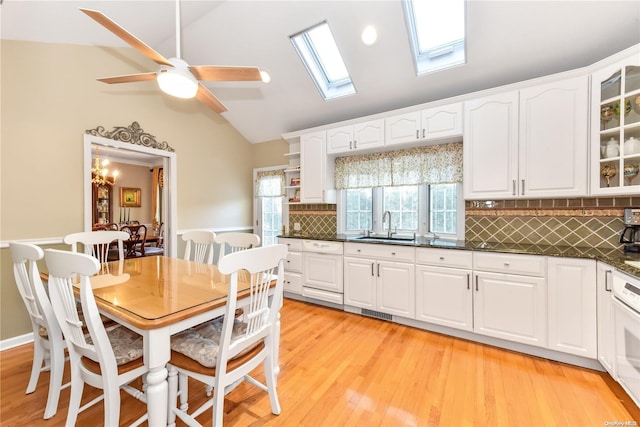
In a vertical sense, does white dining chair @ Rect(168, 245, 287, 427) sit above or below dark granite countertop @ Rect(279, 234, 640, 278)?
below

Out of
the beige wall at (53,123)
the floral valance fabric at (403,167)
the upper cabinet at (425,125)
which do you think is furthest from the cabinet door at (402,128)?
the beige wall at (53,123)

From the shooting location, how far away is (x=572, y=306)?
6.69 feet

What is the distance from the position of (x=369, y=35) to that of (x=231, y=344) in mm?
2909

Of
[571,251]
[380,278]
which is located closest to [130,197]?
[380,278]

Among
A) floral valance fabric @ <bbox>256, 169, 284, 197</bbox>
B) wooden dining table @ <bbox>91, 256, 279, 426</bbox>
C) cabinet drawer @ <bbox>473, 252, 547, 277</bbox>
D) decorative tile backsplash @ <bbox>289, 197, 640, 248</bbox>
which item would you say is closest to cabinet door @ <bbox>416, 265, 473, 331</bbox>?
cabinet drawer @ <bbox>473, 252, 547, 277</bbox>

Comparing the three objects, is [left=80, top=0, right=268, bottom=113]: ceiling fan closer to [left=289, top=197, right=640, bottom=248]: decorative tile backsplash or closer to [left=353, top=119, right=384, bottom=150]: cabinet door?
[left=353, top=119, right=384, bottom=150]: cabinet door

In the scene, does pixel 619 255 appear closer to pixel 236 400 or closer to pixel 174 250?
pixel 236 400

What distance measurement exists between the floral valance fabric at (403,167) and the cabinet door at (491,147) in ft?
0.87

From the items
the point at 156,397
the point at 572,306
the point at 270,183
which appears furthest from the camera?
the point at 270,183

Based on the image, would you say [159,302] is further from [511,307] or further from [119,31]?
[511,307]

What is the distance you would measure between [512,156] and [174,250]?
160 inches

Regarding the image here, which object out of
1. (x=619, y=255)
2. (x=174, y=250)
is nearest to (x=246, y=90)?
(x=174, y=250)

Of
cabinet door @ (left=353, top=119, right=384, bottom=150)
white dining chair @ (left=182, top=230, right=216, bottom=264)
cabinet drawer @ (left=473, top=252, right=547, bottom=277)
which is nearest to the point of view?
cabinet drawer @ (left=473, top=252, right=547, bottom=277)

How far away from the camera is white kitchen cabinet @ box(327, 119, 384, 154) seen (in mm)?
3180
